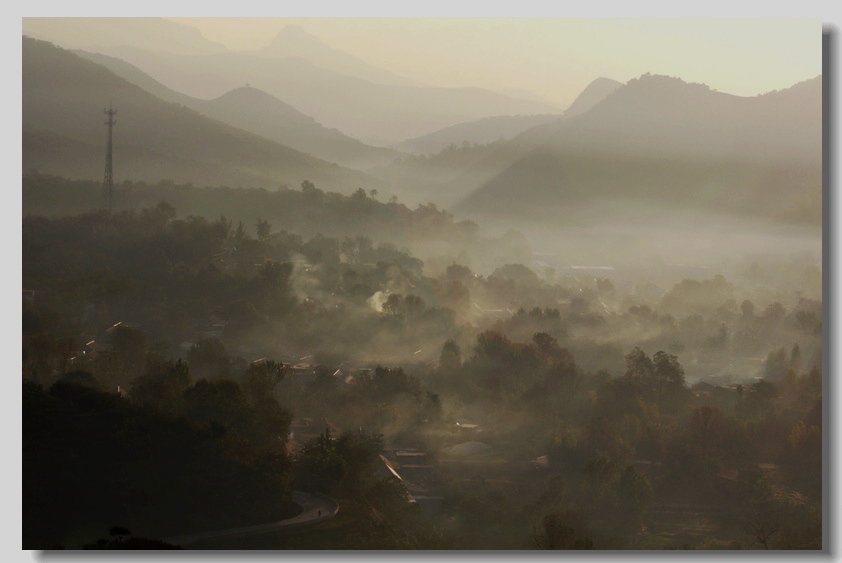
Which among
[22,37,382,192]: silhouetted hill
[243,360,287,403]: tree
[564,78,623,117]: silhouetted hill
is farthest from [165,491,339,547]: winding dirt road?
[564,78,623,117]: silhouetted hill

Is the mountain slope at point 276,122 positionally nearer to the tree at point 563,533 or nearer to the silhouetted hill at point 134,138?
the silhouetted hill at point 134,138

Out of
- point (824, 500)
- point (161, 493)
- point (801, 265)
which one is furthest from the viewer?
point (801, 265)

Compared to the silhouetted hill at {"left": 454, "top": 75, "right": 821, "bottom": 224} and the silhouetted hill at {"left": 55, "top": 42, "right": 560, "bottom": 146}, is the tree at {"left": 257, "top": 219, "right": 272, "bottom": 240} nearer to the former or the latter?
the silhouetted hill at {"left": 55, "top": 42, "right": 560, "bottom": 146}

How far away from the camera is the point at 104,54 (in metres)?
6.76

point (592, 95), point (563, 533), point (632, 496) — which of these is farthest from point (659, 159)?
point (563, 533)

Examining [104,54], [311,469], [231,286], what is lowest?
[311,469]

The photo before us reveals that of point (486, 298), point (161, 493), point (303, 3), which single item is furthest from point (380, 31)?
point (161, 493)

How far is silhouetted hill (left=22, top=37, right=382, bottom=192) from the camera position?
663 cm

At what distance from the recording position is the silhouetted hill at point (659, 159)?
24.4 feet

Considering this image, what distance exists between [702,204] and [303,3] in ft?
16.2

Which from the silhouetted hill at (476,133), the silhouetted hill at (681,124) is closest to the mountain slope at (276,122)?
the silhouetted hill at (476,133)

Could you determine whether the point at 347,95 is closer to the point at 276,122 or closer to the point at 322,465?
the point at 276,122

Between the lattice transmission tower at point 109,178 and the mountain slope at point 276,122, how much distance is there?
458mm

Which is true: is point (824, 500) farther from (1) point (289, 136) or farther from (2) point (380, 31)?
(1) point (289, 136)
